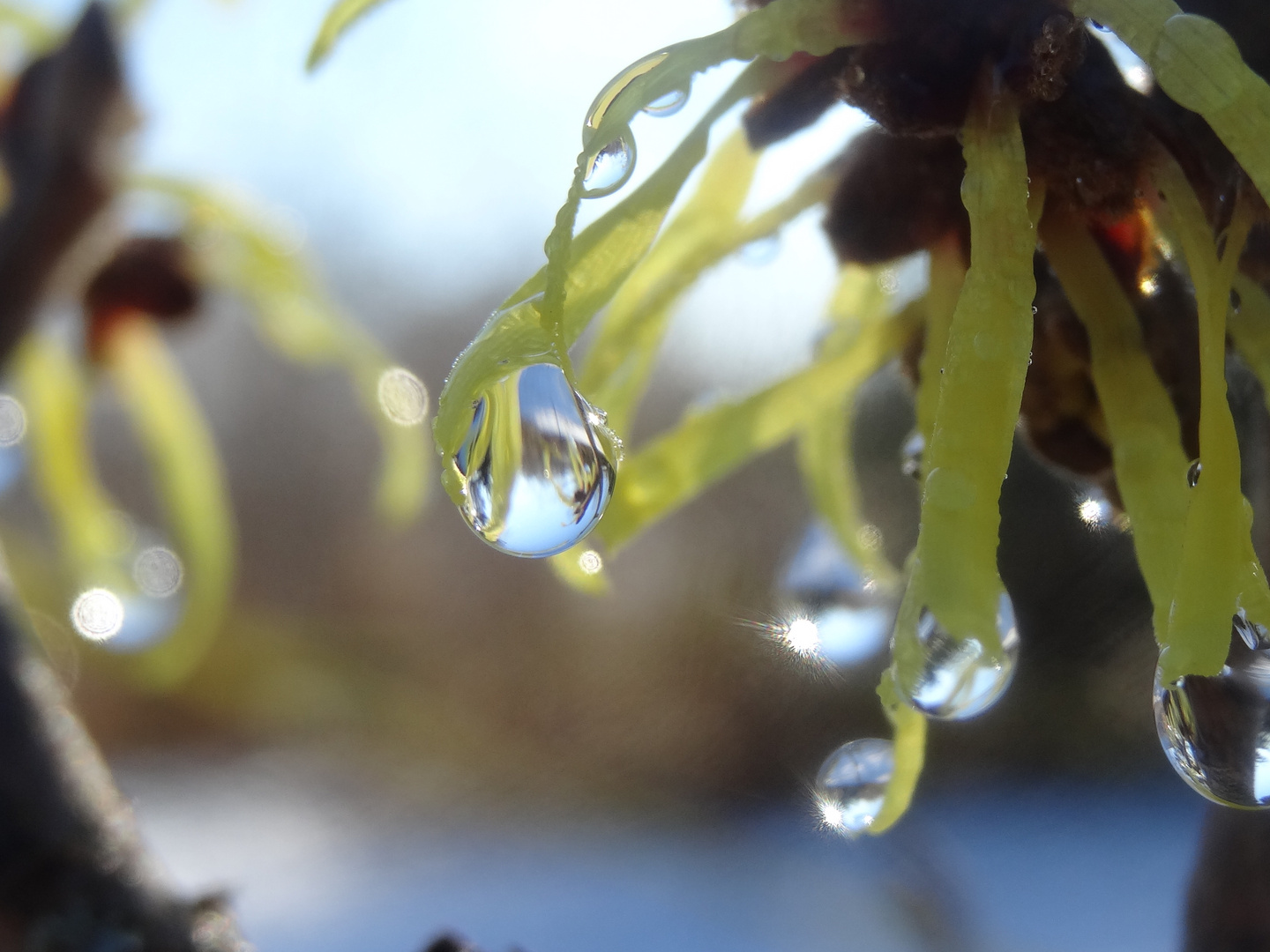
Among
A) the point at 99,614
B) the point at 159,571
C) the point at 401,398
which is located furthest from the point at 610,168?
the point at 159,571

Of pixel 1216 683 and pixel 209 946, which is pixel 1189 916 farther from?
pixel 209 946

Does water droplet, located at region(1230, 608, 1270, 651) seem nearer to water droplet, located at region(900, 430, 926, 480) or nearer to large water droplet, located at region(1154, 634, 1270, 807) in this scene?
large water droplet, located at region(1154, 634, 1270, 807)

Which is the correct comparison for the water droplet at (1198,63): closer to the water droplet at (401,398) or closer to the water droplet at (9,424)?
the water droplet at (401,398)

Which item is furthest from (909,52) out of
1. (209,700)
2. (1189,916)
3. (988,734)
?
(209,700)

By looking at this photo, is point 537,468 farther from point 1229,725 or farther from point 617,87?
point 1229,725

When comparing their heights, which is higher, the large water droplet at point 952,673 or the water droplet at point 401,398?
the water droplet at point 401,398

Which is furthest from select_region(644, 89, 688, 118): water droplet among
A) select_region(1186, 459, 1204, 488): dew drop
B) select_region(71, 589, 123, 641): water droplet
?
select_region(71, 589, 123, 641): water droplet

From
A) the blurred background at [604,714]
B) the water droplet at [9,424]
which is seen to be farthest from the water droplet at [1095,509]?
the water droplet at [9,424]
